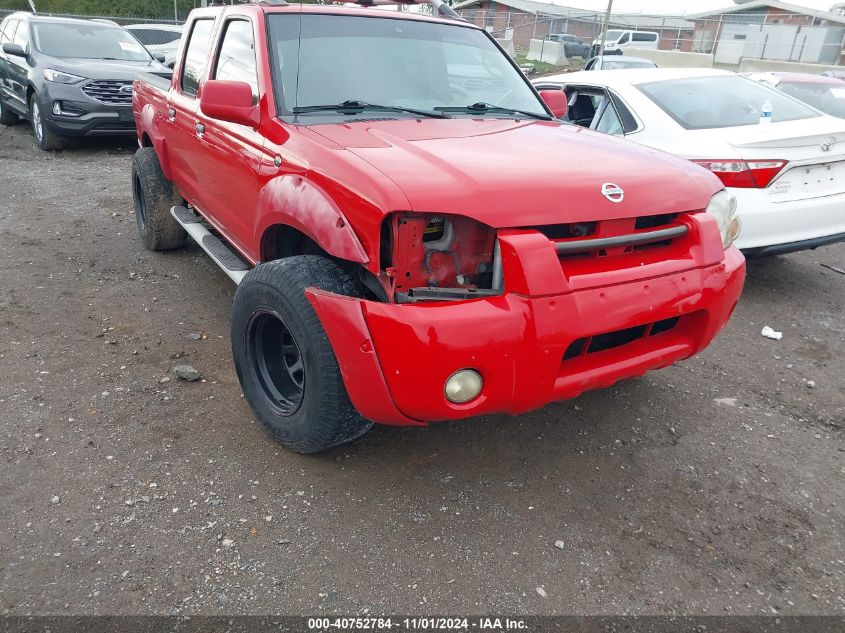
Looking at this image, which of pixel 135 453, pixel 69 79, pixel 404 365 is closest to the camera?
pixel 404 365

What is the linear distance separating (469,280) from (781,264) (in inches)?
186

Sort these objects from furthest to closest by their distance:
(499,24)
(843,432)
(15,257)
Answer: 1. (499,24)
2. (15,257)
3. (843,432)

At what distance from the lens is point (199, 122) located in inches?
159

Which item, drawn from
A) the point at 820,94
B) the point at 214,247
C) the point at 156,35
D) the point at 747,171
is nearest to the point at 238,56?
the point at 214,247

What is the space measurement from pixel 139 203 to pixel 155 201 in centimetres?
57

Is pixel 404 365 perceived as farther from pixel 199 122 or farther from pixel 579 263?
pixel 199 122

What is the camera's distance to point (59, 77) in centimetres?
888

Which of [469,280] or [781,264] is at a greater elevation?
[469,280]

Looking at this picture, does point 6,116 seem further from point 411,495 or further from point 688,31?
point 688,31

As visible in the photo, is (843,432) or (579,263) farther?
(843,432)

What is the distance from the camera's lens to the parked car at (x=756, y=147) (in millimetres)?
4598

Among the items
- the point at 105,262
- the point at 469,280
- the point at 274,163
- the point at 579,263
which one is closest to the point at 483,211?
the point at 469,280

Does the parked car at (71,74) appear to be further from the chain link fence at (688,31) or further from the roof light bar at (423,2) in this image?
the chain link fence at (688,31)

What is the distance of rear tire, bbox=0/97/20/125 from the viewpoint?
37.1 feet
